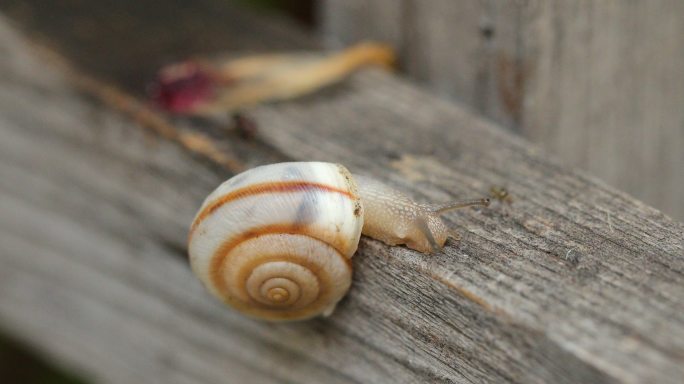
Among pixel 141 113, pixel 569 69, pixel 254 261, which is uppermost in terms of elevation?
pixel 569 69

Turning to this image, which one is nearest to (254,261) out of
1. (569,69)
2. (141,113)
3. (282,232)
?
(282,232)

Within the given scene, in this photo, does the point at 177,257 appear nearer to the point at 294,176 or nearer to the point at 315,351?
the point at 315,351

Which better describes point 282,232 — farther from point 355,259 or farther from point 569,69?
point 569,69

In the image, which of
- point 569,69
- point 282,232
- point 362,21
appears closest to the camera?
point 282,232

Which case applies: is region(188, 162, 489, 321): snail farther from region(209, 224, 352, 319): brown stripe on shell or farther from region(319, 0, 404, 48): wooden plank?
region(319, 0, 404, 48): wooden plank

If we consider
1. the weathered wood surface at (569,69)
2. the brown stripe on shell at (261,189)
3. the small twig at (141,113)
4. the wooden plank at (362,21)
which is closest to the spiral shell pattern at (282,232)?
the brown stripe on shell at (261,189)

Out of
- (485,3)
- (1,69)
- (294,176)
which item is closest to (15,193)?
(1,69)
